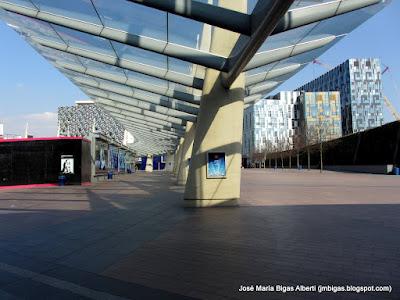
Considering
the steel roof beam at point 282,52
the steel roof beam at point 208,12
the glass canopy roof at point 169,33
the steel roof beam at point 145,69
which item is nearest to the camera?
the steel roof beam at point 208,12

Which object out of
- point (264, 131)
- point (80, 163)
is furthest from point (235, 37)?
point (264, 131)

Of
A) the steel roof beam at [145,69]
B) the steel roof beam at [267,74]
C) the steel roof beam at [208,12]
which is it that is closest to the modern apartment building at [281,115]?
the steel roof beam at [267,74]

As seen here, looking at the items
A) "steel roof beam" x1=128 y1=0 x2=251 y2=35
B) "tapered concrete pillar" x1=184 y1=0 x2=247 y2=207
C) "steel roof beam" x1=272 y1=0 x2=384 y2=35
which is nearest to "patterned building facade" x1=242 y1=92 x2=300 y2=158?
"tapered concrete pillar" x1=184 y1=0 x2=247 y2=207

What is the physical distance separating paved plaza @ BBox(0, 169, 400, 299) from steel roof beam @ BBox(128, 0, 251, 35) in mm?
3964

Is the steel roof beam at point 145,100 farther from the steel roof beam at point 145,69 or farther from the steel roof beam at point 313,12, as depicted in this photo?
the steel roof beam at point 313,12

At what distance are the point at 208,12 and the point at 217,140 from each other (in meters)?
5.94

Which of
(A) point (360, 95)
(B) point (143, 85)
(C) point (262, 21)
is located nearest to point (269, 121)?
(A) point (360, 95)

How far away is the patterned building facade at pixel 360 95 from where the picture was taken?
129m

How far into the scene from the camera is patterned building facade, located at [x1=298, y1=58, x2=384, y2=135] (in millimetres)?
128875

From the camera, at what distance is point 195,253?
6281 mm

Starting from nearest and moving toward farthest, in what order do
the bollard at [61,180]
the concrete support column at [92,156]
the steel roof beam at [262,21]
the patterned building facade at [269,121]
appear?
the steel roof beam at [262,21]
the bollard at [61,180]
the concrete support column at [92,156]
the patterned building facade at [269,121]

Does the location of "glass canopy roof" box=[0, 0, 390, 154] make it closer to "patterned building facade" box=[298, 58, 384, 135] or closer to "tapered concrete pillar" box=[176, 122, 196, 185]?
"tapered concrete pillar" box=[176, 122, 196, 185]

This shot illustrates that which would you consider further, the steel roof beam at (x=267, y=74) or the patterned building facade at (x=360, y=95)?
the patterned building facade at (x=360, y=95)

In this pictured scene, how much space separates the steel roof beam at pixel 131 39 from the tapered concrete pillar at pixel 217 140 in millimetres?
2295
